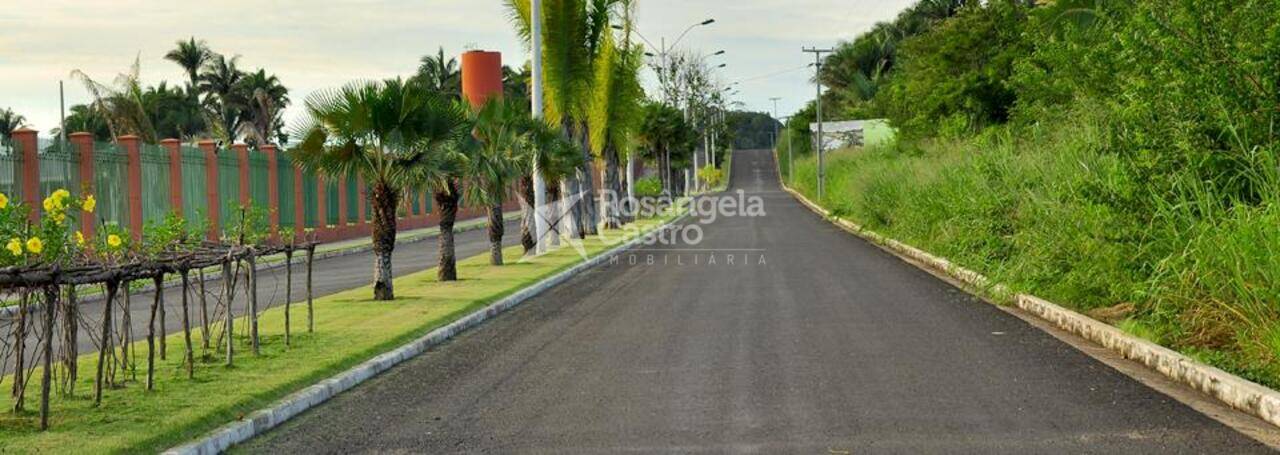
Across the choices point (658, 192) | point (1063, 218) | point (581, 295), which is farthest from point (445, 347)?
→ point (658, 192)

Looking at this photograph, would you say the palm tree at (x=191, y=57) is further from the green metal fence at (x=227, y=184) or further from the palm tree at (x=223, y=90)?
the green metal fence at (x=227, y=184)

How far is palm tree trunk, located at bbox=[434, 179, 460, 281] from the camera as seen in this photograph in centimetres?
2348

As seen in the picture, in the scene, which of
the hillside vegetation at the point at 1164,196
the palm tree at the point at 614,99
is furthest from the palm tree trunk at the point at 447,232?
the palm tree at the point at 614,99

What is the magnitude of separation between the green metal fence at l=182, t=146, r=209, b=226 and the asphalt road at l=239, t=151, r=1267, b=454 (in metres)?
18.8

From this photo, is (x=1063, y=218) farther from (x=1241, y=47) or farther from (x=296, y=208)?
(x=296, y=208)

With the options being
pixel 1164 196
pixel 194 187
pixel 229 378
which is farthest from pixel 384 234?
pixel 194 187

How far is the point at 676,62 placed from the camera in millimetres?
85750

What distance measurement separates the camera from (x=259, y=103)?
254 feet

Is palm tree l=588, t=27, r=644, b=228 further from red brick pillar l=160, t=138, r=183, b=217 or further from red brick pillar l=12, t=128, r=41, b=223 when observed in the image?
red brick pillar l=12, t=128, r=41, b=223

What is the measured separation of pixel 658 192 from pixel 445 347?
6808cm

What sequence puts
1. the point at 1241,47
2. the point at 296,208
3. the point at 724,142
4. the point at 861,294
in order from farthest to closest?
the point at 724,142
the point at 296,208
the point at 861,294
the point at 1241,47

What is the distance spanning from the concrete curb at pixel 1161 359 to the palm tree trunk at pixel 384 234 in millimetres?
8409

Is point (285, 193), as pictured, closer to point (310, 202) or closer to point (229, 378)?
point (310, 202)

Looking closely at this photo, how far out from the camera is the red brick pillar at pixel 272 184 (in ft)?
136
